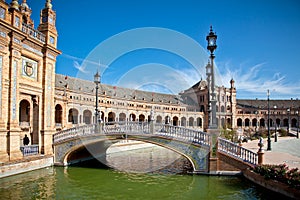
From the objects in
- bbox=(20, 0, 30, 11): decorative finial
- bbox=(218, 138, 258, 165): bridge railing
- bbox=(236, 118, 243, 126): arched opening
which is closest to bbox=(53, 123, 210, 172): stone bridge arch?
bbox=(218, 138, 258, 165): bridge railing

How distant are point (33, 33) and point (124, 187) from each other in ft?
39.0

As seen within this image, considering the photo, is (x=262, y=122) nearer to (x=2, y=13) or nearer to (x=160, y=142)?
(x=160, y=142)

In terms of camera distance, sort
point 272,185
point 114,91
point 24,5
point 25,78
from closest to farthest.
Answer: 1. point 272,185
2. point 25,78
3. point 24,5
4. point 114,91

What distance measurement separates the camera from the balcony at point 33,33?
16891 mm

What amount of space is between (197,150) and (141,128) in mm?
4013

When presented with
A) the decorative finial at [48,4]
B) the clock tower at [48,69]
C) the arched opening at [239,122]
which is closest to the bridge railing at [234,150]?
the clock tower at [48,69]

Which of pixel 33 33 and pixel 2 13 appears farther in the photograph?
pixel 33 33

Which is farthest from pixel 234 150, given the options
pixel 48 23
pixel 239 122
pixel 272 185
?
pixel 239 122

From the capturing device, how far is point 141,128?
17.0m

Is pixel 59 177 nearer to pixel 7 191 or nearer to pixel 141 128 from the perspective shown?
Answer: pixel 7 191

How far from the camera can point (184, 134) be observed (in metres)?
15.7

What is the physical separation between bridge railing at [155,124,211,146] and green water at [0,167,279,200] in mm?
2053

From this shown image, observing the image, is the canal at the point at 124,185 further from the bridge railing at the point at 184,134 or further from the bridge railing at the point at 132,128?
the bridge railing at the point at 132,128

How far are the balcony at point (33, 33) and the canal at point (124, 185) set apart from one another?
8936 mm
